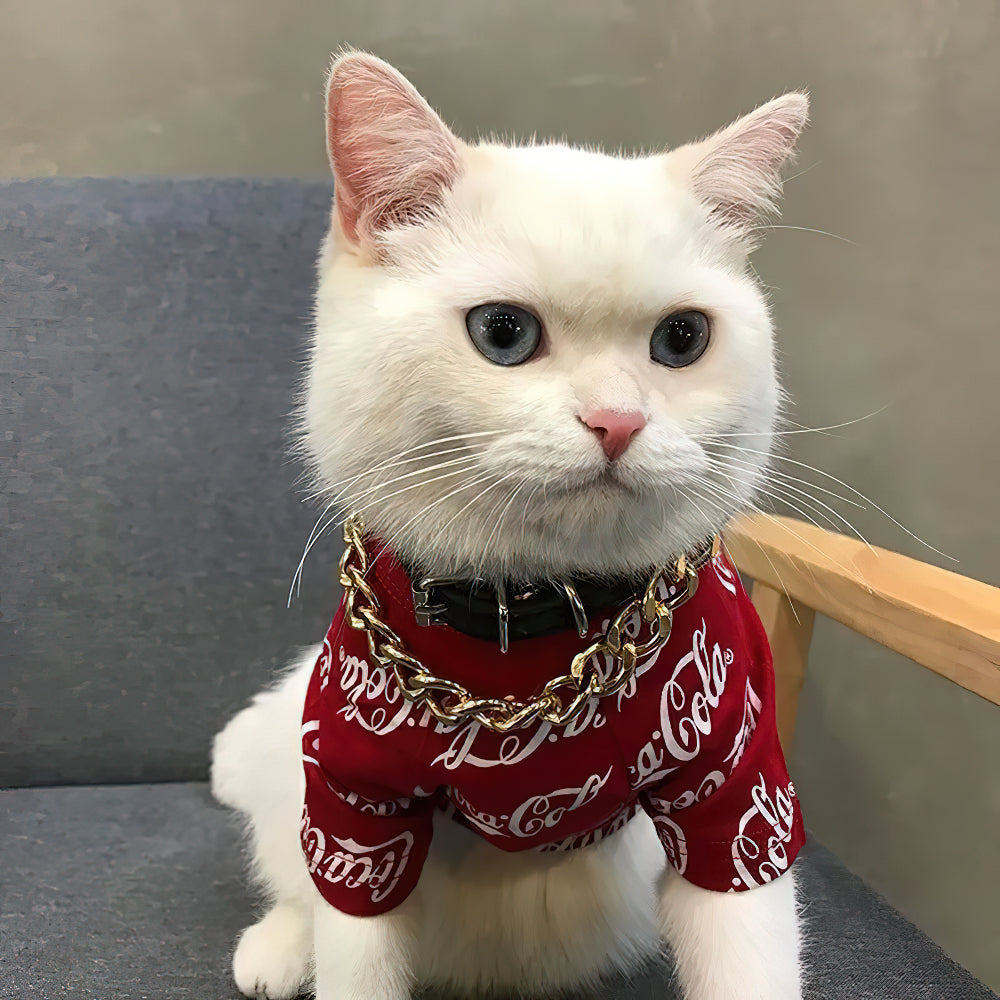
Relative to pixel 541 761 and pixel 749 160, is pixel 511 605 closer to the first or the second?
pixel 541 761

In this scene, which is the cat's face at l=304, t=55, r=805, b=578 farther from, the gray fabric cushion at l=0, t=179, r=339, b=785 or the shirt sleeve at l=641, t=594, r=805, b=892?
the gray fabric cushion at l=0, t=179, r=339, b=785

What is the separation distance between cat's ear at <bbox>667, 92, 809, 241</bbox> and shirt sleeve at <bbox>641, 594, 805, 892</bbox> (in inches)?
11.9

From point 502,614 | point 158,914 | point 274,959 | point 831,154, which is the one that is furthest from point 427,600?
point 831,154

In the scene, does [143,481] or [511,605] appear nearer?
[511,605]

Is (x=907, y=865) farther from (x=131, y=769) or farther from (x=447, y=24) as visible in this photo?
(x=447, y=24)

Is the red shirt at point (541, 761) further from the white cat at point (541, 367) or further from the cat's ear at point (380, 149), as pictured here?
the cat's ear at point (380, 149)

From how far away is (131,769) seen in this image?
3.59 ft

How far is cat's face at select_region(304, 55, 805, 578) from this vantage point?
45 cm

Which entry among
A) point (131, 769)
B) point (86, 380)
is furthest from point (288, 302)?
point (131, 769)

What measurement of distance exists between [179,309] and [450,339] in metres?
0.72

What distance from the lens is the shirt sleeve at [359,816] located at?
0.55 metres

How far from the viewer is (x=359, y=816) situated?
564 mm

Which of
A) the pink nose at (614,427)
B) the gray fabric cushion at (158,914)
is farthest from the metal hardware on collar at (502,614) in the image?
the gray fabric cushion at (158,914)

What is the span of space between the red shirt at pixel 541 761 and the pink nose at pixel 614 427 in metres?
0.15
